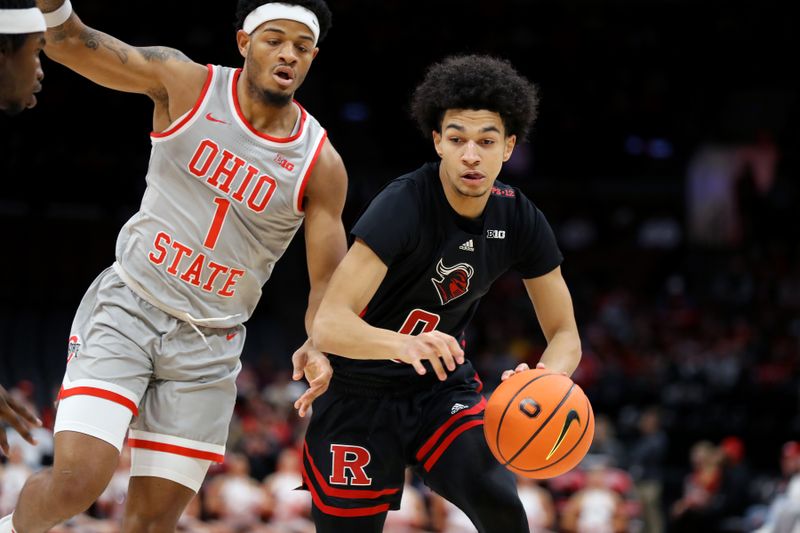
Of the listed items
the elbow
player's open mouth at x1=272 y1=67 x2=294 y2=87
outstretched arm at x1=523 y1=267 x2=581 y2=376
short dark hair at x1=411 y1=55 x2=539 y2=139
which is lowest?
the elbow

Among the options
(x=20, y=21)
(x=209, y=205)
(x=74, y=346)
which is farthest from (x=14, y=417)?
(x=20, y=21)

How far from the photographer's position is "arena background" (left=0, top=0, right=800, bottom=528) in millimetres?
18078

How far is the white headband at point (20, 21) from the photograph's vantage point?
3752mm

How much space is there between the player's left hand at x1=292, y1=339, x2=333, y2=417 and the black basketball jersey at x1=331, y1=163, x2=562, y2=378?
0.35 metres

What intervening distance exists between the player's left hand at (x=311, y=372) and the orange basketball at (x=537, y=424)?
68 cm

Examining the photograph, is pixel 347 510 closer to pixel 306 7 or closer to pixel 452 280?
pixel 452 280

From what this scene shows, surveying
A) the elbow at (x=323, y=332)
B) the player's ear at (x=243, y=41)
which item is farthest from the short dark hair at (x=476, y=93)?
the elbow at (x=323, y=332)

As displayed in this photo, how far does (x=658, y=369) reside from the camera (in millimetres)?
16906

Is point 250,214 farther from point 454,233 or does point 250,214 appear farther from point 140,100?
point 140,100

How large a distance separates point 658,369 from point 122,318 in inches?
519

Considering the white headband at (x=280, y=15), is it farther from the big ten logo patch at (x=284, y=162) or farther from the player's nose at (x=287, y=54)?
the big ten logo patch at (x=284, y=162)

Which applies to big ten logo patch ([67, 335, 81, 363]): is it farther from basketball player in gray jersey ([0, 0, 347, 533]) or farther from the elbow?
the elbow

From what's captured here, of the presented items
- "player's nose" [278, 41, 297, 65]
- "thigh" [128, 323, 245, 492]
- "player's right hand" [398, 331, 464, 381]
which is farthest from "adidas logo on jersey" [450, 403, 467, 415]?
"player's nose" [278, 41, 297, 65]

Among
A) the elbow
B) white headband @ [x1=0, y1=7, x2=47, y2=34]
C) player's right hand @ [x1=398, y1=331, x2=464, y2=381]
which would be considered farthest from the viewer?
the elbow
